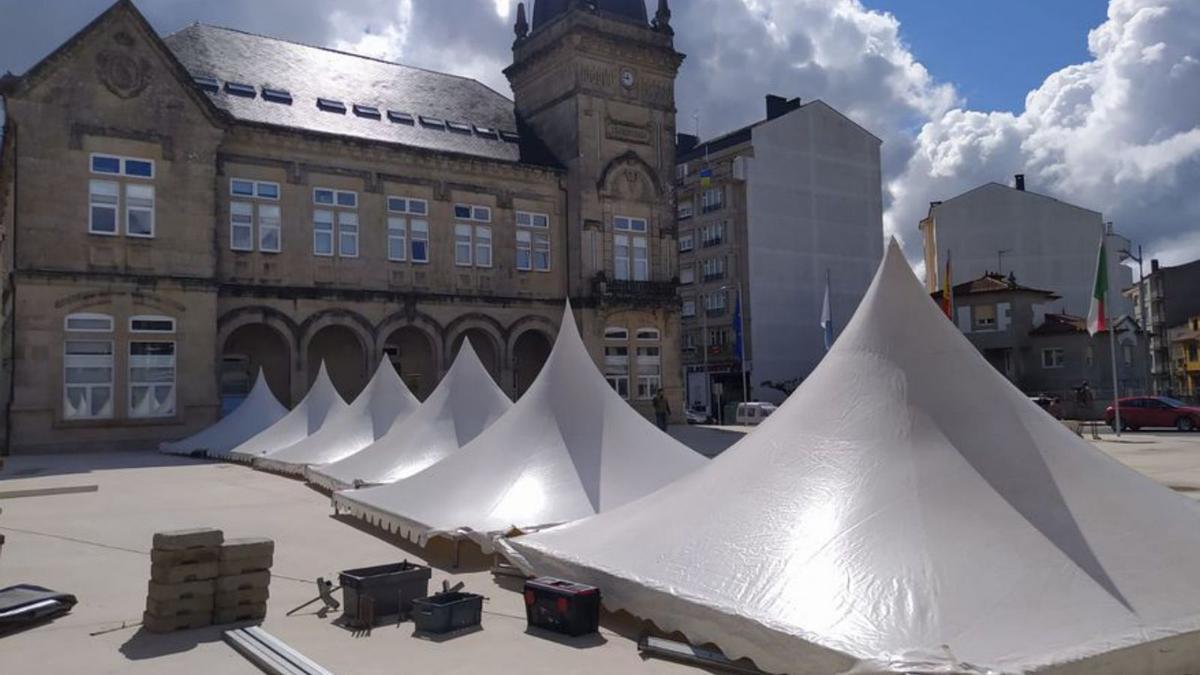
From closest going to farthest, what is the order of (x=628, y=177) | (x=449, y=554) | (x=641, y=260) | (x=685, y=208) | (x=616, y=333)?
1. (x=449, y=554)
2. (x=616, y=333)
3. (x=628, y=177)
4. (x=641, y=260)
5. (x=685, y=208)

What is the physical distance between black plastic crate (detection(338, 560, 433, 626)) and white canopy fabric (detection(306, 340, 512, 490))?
6.26 m

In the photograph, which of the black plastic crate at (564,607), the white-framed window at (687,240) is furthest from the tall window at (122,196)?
the white-framed window at (687,240)

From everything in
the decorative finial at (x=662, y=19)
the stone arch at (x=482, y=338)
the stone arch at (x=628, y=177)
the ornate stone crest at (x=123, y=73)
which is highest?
the decorative finial at (x=662, y=19)

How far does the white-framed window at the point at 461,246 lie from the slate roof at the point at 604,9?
29.8 ft

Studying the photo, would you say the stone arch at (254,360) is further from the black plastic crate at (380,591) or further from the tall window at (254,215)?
the black plastic crate at (380,591)

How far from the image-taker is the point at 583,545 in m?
7.60

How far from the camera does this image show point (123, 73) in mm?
26156

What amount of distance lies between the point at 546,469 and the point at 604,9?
29235 mm

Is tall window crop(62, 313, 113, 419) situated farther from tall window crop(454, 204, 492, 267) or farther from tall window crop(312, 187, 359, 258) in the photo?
tall window crop(454, 204, 492, 267)

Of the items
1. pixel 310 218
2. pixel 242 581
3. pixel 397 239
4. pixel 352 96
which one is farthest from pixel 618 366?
pixel 242 581

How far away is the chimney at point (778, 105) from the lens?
56.2 metres

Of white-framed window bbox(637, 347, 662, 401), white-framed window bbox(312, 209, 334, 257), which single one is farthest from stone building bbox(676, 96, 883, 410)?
white-framed window bbox(312, 209, 334, 257)

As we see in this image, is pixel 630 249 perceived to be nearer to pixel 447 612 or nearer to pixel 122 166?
pixel 122 166

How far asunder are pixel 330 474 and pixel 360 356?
54.2 feet
